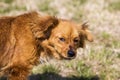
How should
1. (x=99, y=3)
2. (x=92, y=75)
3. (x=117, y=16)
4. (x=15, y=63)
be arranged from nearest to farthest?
(x=15, y=63)
(x=92, y=75)
(x=117, y=16)
(x=99, y=3)

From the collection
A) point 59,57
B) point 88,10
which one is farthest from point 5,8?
point 59,57

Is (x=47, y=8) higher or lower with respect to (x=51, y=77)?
lower

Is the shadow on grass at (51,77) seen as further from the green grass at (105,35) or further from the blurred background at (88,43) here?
the green grass at (105,35)

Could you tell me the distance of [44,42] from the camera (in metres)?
7.21

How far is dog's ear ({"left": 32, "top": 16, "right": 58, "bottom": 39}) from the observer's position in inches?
281

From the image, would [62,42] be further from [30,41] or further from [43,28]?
[30,41]

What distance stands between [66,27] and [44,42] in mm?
443

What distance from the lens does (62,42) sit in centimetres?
714

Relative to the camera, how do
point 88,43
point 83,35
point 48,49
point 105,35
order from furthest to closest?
point 105,35 → point 88,43 → point 83,35 → point 48,49

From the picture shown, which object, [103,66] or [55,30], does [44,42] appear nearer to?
[55,30]

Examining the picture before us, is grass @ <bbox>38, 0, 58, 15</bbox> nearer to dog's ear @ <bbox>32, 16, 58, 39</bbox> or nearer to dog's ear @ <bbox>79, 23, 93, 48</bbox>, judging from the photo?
dog's ear @ <bbox>79, 23, 93, 48</bbox>

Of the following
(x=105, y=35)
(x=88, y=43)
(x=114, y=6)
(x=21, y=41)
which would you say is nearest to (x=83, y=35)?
(x=21, y=41)

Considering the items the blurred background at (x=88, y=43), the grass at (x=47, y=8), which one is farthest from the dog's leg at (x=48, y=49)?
the grass at (x=47, y=8)

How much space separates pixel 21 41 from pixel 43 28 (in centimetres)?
42
